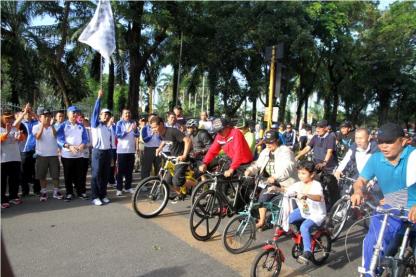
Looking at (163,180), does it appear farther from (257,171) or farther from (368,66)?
(368,66)

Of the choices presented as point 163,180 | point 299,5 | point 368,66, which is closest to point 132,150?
point 163,180

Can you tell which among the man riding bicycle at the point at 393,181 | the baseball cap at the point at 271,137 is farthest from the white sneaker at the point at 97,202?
the man riding bicycle at the point at 393,181

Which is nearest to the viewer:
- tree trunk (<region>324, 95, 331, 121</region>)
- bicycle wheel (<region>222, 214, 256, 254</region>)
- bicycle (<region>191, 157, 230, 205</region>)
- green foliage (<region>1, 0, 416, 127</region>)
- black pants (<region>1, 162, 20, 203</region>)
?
bicycle wheel (<region>222, 214, 256, 254</region>)

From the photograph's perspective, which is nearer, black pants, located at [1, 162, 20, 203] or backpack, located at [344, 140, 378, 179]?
backpack, located at [344, 140, 378, 179]

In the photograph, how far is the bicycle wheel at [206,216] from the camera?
546cm

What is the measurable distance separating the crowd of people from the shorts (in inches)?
0.7

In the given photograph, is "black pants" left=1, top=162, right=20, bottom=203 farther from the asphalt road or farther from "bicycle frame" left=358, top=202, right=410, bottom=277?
"bicycle frame" left=358, top=202, right=410, bottom=277

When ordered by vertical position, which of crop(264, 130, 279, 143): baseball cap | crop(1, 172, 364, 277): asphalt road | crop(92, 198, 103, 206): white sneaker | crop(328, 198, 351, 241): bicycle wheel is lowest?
crop(1, 172, 364, 277): asphalt road

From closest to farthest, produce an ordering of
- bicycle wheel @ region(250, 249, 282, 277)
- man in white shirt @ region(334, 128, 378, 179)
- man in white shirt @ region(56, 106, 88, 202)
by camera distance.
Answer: bicycle wheel @ region(250, 249, 282, 277), man in white shirt @ region(334, 128, 378, 179), man in white shirt @ region(56, 106, 88, 202)

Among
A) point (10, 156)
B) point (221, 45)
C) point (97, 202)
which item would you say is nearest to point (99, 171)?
point (97, 202)

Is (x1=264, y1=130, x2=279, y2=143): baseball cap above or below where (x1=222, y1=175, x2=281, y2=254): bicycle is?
above

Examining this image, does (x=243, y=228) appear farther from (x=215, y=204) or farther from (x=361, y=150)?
(x=361, y=150)

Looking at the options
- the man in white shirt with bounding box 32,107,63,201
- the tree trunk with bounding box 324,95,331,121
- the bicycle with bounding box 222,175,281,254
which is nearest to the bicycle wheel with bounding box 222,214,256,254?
the bicycle with bounding box 222,175,281,254

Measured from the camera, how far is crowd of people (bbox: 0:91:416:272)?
A: 3.58 meters
